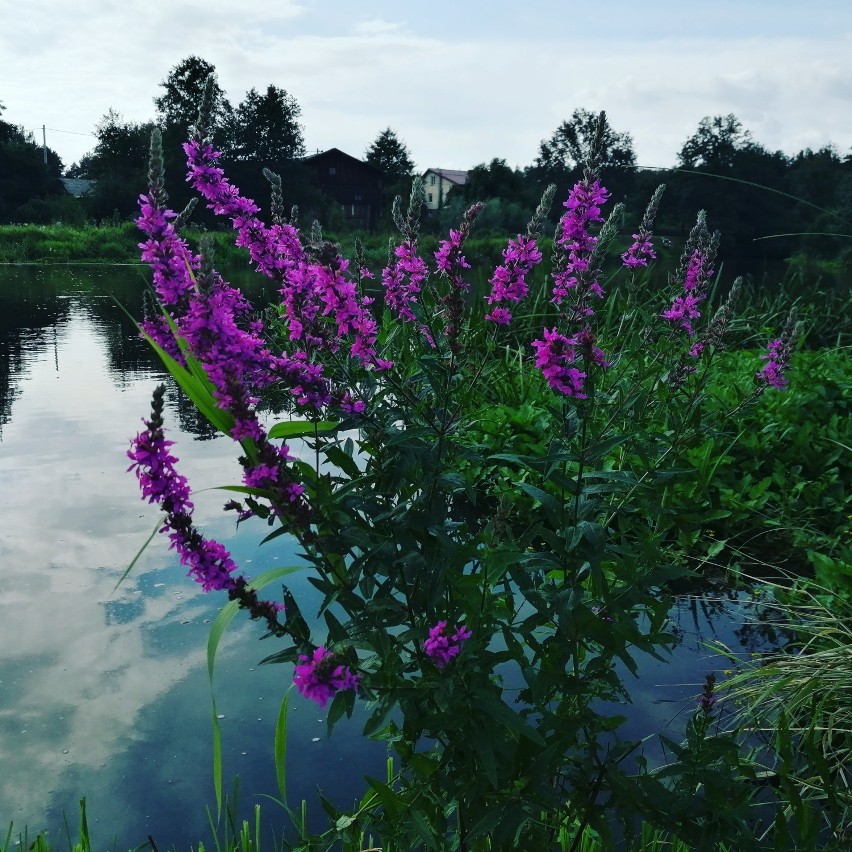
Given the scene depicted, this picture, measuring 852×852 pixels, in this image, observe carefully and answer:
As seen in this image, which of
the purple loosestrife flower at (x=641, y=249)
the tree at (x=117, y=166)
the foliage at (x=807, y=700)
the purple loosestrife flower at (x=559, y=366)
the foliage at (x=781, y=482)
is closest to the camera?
the purple loosestrife flower at (x=559, y=366)

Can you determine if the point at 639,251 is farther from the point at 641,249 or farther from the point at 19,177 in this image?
the point at 19,177

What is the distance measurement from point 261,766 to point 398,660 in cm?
140

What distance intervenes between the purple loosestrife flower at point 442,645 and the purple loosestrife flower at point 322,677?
0.19 meters

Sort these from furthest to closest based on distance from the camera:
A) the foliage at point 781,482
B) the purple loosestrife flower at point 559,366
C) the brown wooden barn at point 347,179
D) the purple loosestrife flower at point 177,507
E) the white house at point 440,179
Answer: the white house at point 440,179
the brown wooden barn at point 347,179
the foliage at point 781,482
the purple loosestrife flower at point 559,366
the purple loosestrife flower at point 177,507

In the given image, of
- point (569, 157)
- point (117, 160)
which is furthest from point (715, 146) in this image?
point (117, 160)

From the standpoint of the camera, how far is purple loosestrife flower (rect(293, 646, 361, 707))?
1664mm

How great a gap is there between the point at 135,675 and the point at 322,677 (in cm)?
219

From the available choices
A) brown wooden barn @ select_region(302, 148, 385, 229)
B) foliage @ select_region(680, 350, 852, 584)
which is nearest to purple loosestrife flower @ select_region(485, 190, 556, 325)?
foliage @ select_region(680, 350, 852, 584)

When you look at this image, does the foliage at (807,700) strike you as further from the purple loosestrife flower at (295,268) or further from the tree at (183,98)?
the tree at (183,98)

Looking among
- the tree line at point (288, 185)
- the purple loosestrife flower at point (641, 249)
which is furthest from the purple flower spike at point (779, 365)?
the tree line at point (288, 185)

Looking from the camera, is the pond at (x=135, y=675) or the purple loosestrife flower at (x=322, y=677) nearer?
the purple loosestrife flower at (x=322, y=677)

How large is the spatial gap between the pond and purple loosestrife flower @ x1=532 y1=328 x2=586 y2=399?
58.6 inches

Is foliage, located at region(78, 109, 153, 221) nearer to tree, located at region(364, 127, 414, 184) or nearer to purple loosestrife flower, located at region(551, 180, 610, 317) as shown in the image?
tree, located at region(364, 127, 414, 184)

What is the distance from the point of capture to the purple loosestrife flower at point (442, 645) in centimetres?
178
